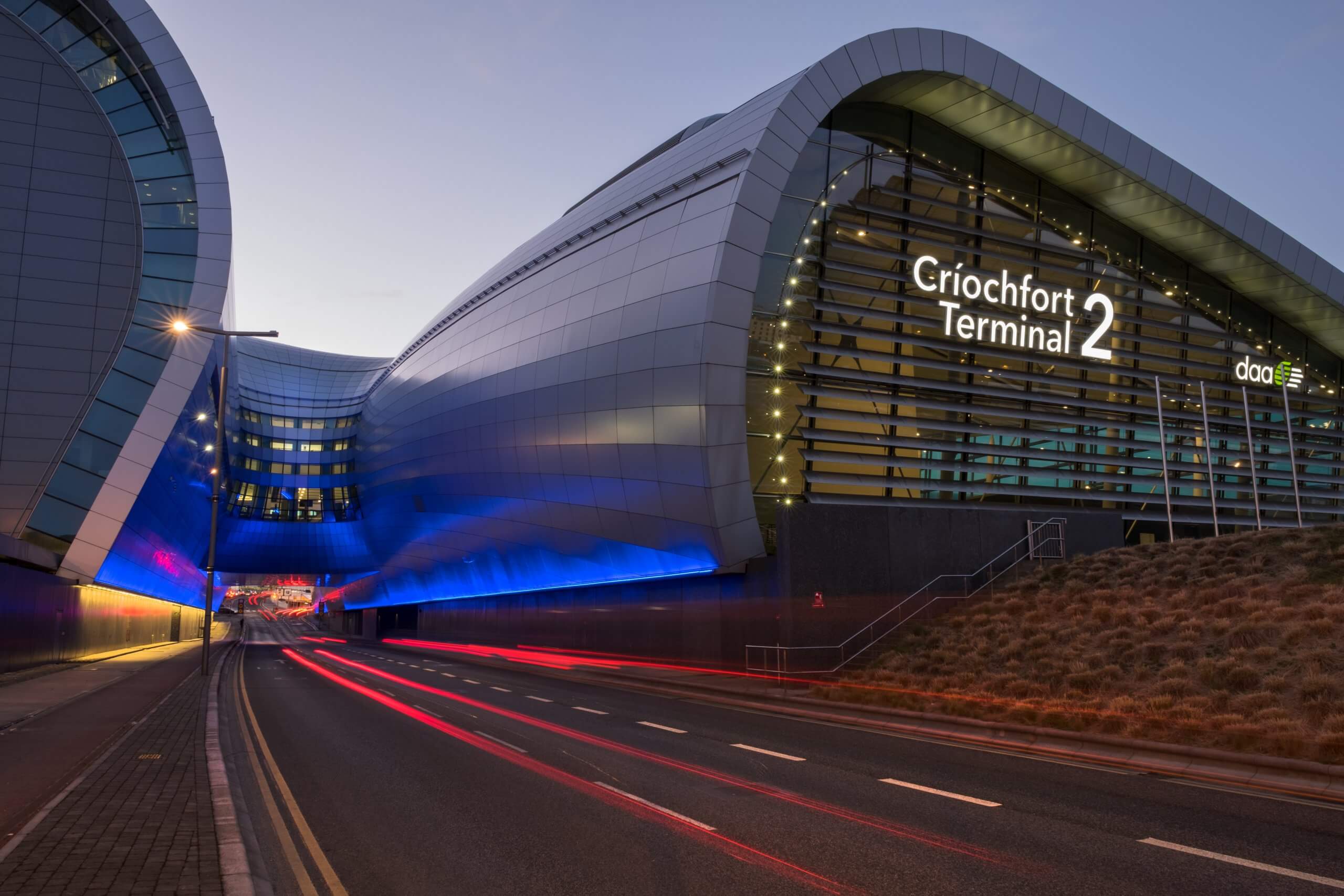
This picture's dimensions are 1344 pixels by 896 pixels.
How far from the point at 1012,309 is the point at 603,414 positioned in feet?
50.8

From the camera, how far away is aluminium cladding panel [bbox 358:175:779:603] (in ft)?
91.7

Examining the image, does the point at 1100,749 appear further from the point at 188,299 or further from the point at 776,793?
Result: the point at 188,299

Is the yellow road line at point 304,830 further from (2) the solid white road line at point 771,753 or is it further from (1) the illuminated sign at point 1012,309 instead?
(1) the illuminated sign at point 1012,309

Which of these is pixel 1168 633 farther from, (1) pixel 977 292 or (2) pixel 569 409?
(2) pixel 569 409

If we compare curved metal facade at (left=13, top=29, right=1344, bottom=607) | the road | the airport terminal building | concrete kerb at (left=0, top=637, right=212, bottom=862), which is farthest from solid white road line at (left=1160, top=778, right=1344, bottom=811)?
curved metal facade at (left=13, top=29, right=1344, bottom=607)

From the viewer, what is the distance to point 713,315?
27.5 metres

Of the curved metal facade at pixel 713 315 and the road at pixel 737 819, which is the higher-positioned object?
the curved metal facade at pixel 713 315

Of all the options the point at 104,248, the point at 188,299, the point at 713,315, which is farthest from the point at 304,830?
the point at 104,248

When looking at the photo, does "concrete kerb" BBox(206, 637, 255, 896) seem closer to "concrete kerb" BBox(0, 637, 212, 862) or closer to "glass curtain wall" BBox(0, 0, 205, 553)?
"concrete kerb" BBox(0, 637, 212, 862)

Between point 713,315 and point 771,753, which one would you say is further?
point 713,315

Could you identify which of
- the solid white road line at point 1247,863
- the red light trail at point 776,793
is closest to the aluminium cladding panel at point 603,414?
the red light trail at point 776,793

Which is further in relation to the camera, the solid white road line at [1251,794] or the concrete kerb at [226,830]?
the solid white road line at [1251,794]

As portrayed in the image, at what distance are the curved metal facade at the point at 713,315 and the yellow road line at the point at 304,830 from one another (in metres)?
16.5

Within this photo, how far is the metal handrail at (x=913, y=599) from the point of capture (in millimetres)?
25516
